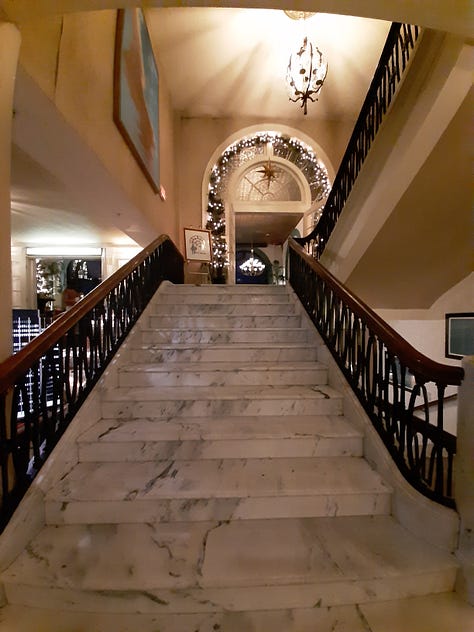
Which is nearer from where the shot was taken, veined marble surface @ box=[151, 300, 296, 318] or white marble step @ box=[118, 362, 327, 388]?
white marble step @ box=[118, 362, 327, 388]

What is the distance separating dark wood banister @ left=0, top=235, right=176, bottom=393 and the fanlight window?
15.3ft

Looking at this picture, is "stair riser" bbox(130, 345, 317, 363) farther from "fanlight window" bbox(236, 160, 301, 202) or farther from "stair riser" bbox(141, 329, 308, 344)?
"fanlight window" bbox(236, 160, 301, 202)

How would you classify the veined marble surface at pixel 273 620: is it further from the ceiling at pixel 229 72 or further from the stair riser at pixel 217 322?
the ceiling at pixel 229 72

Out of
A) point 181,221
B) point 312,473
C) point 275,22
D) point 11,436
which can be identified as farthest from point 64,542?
point 275,22

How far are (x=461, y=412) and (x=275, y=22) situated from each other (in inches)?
224

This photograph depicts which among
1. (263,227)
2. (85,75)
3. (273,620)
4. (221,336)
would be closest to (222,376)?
(221,336)

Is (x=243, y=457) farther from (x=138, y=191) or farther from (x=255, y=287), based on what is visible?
(x=138, y=191)

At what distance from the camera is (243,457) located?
184cm

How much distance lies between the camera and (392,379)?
1.86 meters

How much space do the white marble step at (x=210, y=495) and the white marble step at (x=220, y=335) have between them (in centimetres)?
147

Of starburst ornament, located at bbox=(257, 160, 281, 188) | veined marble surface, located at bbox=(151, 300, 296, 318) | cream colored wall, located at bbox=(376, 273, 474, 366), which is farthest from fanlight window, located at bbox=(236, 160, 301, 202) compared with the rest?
veined marble surface, located at bbox=(151, 300, 296, 318)

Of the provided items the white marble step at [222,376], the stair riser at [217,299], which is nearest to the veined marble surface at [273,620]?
the white marble step at [222,376]

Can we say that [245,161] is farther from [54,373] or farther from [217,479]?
[217,479]

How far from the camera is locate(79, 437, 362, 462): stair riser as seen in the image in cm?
182
